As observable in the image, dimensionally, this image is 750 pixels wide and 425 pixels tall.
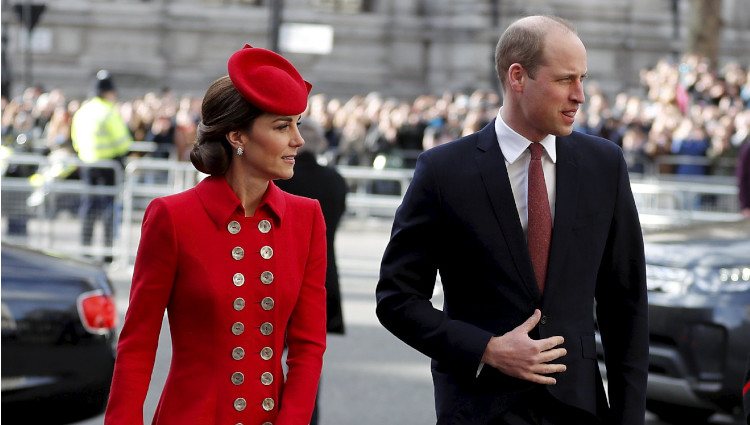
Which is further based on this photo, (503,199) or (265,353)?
(503,199)

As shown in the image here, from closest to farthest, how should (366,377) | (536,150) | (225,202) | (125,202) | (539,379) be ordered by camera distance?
(225,202) < (539,379) < (536,150) < (366,377) < (125,202)

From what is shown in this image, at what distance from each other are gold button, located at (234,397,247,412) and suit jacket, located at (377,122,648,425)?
0.62 m

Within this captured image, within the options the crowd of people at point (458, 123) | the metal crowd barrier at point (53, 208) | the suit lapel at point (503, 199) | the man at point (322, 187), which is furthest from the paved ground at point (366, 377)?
the crowd of people at point (458, 123)

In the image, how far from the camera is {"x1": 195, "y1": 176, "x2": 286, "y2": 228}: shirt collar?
14.0ft

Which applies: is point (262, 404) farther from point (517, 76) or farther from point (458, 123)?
point (458, 123)

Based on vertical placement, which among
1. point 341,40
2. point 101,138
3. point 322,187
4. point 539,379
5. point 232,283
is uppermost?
point 232,283

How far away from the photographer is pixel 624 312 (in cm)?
460

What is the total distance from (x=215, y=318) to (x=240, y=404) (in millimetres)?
223

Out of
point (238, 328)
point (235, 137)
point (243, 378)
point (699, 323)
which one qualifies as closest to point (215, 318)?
point (238, 328)

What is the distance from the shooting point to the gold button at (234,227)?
167 inches

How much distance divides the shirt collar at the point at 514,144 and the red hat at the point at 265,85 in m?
0.72

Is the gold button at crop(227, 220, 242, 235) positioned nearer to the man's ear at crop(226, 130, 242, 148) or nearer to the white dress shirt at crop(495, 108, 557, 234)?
the man's ear at crop(226, 130, 242, 148)

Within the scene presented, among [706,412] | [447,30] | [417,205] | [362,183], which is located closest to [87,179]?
[362,183]

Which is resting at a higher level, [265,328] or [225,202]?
[225,202]
